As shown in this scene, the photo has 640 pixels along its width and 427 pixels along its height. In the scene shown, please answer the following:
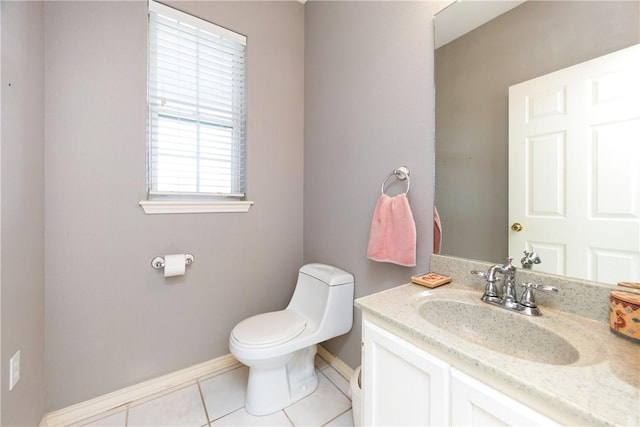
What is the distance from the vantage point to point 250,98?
1.79 meters

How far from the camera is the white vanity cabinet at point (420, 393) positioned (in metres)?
0.56

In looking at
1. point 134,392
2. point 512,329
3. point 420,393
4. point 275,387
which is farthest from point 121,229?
point 512,329

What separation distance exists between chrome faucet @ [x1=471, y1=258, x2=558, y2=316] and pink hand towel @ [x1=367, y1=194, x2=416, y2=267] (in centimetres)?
30

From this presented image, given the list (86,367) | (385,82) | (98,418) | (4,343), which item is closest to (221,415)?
(98,418)

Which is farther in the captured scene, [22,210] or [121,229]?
[121,229]

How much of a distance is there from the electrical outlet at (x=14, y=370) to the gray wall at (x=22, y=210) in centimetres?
3

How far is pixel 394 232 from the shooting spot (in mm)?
1269

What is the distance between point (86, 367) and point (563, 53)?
8.25 feet

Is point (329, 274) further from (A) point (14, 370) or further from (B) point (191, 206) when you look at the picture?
(A) point (14, 370)

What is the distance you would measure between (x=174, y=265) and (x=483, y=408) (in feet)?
5.01

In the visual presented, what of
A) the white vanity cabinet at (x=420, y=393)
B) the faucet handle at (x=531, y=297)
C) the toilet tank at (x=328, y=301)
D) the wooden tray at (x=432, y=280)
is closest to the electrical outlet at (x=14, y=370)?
the toilet tank at (x=328, y=301)

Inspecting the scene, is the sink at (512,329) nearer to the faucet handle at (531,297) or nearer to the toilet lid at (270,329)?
the faucet handle at (531,297)

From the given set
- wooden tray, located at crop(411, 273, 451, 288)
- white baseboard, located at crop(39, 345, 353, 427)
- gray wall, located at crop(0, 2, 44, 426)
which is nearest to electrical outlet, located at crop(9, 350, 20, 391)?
gray wall, located at crop(0, 2, 44, 426)

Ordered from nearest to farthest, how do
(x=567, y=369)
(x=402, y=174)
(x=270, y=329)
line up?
(x=567, y=369), (x=402, y=174), (x=270, y=329)
